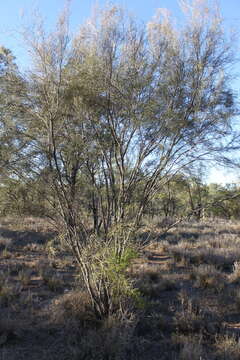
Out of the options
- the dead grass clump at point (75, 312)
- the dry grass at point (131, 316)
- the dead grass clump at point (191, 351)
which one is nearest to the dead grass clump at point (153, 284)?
the dry grass at point (131, 316)

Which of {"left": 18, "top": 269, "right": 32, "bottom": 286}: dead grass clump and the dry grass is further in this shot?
{"left": 18, "top": 269, "right": 32, "bottom": 286}: dead grass clump

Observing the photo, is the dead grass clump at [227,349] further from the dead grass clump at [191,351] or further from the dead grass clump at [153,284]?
the dead grass clump at [153,284]

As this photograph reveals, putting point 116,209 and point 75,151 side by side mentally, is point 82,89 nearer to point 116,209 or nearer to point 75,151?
point 75,151

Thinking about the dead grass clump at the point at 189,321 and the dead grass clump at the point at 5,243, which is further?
the dead grass clump at the point at 5,243

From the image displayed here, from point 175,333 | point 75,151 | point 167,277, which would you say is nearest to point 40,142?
point 75,151

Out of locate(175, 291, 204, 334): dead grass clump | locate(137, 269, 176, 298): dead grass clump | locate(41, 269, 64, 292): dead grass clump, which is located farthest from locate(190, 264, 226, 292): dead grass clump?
locate(41, 269, 64, 292): dead grass clump

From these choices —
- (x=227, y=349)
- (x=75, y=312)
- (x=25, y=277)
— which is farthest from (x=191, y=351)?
(x=25, y=277)

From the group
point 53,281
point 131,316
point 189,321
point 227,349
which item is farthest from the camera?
point 53,281

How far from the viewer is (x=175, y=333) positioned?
5.72 m

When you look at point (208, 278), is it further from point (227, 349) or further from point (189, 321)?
point (227, 349)

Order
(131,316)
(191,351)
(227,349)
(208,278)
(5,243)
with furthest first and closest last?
(5,243), (208,278), (131,316), (227,349), (191,351)

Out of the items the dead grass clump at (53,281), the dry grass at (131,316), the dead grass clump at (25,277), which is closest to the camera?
the dry grass at (131,316)

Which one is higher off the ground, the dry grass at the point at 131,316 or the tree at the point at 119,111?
the tree at the point at 119,111

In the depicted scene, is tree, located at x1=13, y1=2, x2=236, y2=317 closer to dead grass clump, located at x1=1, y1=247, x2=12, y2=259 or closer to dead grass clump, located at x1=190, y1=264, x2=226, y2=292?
dead grass clump, located at x1=190, y1=264, x2=226, y2=292
